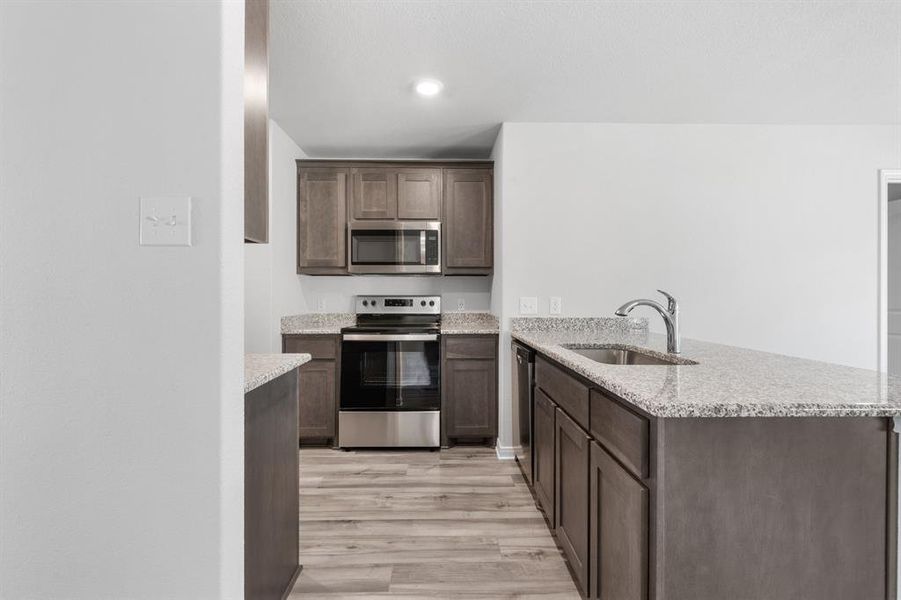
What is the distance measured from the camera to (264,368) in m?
1.52

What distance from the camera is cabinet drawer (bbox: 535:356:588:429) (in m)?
1.68

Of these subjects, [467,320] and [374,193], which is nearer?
[374,193]

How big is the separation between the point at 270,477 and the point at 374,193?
104 inches

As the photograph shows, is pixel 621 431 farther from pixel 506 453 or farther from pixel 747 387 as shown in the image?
pixel 506 453

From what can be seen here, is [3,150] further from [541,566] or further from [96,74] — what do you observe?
[541,566]

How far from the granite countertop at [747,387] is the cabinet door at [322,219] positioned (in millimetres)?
2317

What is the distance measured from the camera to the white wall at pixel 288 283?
327 centimetres

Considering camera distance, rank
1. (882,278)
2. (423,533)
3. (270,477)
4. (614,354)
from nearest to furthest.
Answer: (270,477)
(423,533)
(614,354)
(882,278)

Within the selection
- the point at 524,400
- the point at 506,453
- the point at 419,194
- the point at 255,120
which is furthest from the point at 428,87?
the point at 506,453

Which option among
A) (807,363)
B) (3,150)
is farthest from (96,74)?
(807,363)

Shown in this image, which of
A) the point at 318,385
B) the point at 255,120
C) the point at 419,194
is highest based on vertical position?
the point at 419,194

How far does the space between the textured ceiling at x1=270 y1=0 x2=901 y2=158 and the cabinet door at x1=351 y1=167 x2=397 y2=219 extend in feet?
1.36

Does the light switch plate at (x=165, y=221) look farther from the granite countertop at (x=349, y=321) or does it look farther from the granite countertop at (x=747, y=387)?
the granite countertop at (x=349, y=321)

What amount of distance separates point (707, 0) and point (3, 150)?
242 cm
